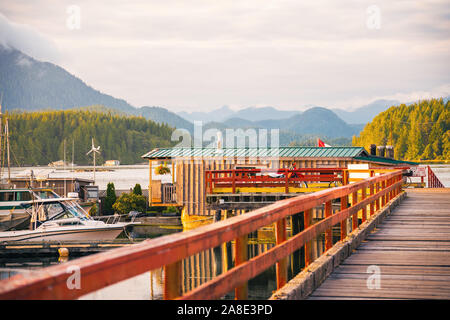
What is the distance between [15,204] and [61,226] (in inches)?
365

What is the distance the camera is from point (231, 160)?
37.7 m

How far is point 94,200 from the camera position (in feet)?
199

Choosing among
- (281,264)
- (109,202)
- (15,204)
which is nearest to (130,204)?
(109,202)

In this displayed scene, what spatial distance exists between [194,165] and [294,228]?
50.7ft

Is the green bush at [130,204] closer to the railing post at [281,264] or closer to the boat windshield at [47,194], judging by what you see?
the boat windshield at [47,194]

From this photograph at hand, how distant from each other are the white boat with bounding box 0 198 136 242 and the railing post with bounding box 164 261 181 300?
114ft

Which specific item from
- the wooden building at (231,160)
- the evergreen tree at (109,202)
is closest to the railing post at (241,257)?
the wooden building at (231,160)

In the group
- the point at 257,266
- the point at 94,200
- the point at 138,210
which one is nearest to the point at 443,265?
the point at 257,266

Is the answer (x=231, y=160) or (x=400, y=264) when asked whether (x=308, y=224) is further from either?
(x=231, y=160)

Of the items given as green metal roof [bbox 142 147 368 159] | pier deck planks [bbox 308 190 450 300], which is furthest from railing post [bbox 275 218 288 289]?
green metal roof [bbox 142 147 368 159]

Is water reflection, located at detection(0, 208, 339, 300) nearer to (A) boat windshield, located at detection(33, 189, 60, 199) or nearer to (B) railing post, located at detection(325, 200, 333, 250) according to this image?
(B) railing post, located at detection(325, 200, 333, 250)

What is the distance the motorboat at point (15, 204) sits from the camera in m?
45.2

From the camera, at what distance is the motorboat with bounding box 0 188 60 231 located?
45.2 m

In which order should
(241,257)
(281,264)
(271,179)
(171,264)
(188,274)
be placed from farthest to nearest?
(188,274) → (271,179) → (281,264) → (241,257) → (171,264)
